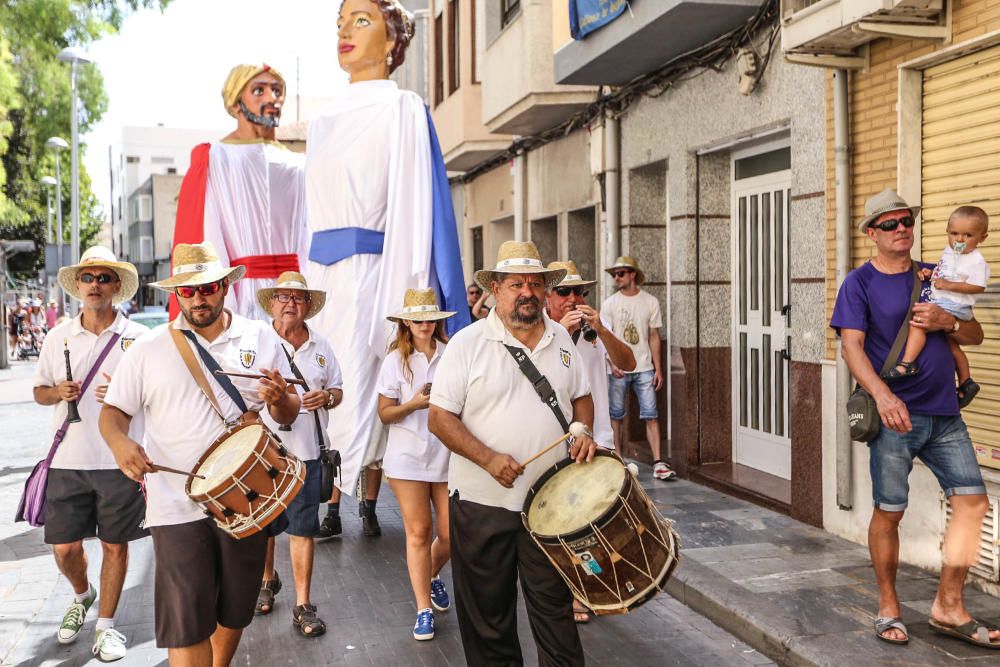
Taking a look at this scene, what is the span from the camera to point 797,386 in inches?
305

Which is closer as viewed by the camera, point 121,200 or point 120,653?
point 120,653

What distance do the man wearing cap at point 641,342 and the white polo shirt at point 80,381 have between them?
5276 mm

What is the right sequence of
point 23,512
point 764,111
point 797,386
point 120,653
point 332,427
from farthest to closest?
1. point 764,111
2. point 797,386
3. point 332,427
4. point 23,512
5. point 120,653

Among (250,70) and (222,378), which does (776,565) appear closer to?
(222,378)

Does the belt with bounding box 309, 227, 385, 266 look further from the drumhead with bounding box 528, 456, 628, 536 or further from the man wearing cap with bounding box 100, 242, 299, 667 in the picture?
the drumhead with bounding box 528, 456, 628, 536

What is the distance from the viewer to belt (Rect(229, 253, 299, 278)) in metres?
6.67

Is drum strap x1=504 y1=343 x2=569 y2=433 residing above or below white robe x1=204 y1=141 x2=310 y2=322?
below

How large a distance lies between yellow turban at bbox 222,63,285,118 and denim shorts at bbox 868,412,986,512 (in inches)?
168

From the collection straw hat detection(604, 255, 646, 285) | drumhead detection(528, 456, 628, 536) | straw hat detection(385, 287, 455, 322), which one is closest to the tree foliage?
straw hat detection(604, 255, 646, 285)

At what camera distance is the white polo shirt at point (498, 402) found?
423cm

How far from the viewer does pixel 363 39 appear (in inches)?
259

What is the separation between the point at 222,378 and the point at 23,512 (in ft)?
7.42

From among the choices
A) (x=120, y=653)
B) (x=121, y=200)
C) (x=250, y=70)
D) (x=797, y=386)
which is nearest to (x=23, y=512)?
(x=120, y=653)

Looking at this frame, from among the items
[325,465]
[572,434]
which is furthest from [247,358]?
[325,465]
